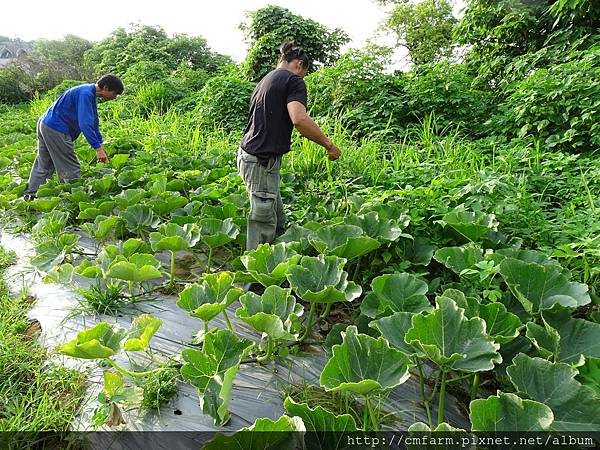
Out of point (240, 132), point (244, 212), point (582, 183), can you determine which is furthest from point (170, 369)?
point (240, 132)

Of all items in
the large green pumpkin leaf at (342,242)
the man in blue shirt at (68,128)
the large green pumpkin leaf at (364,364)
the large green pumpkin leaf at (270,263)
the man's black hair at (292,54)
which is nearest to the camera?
the large green pumpkin leaf at (364,364)

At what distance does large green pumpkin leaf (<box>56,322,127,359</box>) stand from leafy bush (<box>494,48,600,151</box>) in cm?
460

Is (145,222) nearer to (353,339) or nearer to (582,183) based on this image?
(353,339)

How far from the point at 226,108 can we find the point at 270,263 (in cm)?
658

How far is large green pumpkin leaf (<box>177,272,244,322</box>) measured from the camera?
73.5 inches

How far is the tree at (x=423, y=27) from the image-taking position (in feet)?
51.8

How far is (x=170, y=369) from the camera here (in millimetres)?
1823

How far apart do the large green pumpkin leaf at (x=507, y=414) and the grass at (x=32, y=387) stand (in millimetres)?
1518

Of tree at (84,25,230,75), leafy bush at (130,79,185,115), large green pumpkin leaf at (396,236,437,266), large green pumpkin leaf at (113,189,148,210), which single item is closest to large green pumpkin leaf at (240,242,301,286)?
large green pumpkin leaf at (396,236,437,266)

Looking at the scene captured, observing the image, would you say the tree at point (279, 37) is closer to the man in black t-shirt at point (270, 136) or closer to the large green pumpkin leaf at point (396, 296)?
the man in black t-shirt at point (270, 136)

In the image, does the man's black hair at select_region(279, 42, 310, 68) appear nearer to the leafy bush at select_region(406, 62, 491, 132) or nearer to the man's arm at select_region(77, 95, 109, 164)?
the man's arm at select_region(77, 95, 109, 164)

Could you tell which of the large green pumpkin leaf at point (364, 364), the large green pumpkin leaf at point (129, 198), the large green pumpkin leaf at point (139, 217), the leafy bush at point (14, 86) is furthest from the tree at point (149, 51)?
the large green pumpkin leaf at point (364, 364)

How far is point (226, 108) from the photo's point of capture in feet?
27.0

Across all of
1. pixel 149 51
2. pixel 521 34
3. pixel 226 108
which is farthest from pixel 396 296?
pixel 149 51
